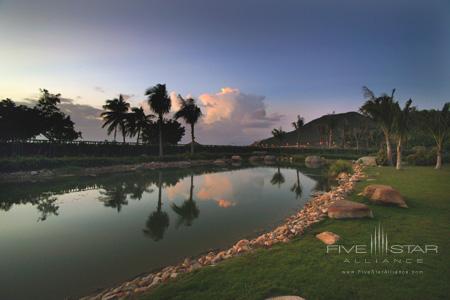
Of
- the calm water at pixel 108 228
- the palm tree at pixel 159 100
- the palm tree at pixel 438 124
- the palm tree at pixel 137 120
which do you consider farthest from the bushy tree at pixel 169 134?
the palm tree at pixel 438 124

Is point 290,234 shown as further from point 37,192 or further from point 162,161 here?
point 162,161

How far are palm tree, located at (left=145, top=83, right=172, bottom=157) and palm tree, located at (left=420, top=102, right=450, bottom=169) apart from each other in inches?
1305

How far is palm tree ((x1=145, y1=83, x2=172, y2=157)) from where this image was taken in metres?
39.4

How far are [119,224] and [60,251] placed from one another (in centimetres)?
269

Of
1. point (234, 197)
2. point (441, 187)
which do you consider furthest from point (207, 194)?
point (441, 187)

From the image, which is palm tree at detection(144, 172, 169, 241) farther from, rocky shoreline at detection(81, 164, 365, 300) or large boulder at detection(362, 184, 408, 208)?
large boulder at detection(362, 184, 408, 208)

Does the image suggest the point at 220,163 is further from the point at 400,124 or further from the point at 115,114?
the point at 400,124

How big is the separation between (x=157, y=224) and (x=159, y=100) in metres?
32.5

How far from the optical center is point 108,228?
949 cm

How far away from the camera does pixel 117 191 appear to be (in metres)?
16.9

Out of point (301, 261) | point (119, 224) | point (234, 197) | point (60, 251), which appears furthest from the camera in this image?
point (234, 197)

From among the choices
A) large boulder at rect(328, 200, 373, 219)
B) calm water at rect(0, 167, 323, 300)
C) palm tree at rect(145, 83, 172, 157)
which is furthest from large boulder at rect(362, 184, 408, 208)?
palm tree at rect(145, 83, 172, 157)

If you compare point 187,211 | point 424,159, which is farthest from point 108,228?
point 424,159

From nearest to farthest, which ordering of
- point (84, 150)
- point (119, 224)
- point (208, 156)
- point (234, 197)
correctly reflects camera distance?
point (119, 224)
point (234, 197)
point (84, 150)
point (208, 156)
